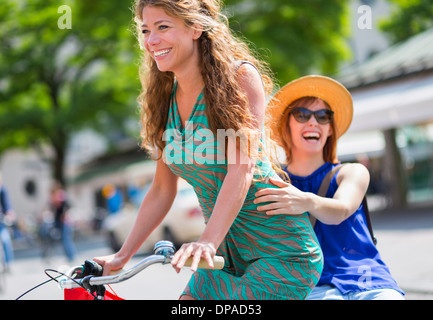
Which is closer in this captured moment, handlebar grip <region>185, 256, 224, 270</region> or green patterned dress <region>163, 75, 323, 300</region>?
handlebar grip <region>185, 256, 224, 270</region>

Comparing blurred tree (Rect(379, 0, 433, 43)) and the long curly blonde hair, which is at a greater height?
blurred tree (Rect(379, 0, 433, 43))

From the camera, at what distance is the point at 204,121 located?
1.97m

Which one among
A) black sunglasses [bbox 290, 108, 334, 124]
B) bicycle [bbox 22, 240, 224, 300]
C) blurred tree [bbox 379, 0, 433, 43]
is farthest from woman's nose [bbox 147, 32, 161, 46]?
blurred tree [bbox 379, 0, 433, 43]

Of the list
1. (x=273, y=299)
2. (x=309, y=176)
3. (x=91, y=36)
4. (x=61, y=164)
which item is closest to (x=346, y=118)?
(x=309, y=176)

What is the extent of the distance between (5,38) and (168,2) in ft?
78.6

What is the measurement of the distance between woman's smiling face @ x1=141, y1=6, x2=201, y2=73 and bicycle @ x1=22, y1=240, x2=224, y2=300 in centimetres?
57

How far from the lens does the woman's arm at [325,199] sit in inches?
76.7

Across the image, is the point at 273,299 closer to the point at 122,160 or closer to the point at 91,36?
the point at 91,36

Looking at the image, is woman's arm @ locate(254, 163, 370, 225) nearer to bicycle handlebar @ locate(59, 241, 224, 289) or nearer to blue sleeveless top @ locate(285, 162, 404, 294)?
blue sleeveless top @ locate(285, 162, 404, 294)

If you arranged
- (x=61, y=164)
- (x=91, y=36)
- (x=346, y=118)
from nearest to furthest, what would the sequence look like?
(x=346, y=118) < (x=91, y=36) < (x=61, y=164)

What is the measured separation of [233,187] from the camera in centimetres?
186

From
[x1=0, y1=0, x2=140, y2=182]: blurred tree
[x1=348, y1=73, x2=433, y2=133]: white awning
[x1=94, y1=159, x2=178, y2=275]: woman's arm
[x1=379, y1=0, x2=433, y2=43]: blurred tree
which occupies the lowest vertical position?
[x1=94, y1=159, x2=178, y2=275]: woman's arm

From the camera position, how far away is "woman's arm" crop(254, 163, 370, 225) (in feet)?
6.39

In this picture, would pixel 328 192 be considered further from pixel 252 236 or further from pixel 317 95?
pixel 252 236
